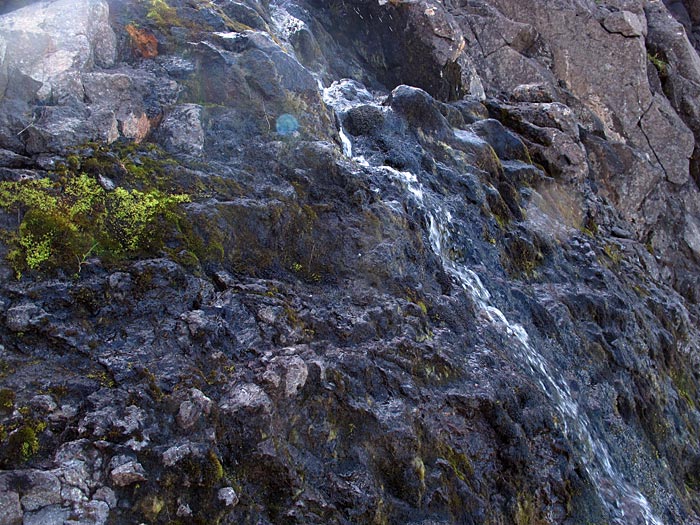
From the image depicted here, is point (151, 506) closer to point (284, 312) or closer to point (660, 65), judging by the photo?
point (284, 312)

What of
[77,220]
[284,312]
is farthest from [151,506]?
[77,220]

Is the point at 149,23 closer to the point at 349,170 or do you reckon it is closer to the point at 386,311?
the point at 349,170

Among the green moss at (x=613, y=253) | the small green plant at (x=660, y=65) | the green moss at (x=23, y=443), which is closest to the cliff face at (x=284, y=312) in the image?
the green moss at (x=23, y=443)

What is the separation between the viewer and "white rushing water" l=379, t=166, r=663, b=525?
862 cm

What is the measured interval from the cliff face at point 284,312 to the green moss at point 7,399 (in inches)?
0.5

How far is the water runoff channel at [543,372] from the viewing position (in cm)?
865

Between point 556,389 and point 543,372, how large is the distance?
34 cm

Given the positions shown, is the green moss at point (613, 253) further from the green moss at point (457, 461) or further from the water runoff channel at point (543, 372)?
the green moss at point (457, 461)

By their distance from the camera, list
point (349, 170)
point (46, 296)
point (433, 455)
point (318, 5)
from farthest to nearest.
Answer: point (318, 5)
point (349, 170)
point (433, 455)
point (46, 296)

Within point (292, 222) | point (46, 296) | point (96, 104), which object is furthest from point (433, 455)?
point (96, 104)

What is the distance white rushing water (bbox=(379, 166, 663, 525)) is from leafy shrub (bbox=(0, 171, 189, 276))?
499 cm

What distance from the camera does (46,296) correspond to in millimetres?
5758

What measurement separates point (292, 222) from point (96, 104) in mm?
3163

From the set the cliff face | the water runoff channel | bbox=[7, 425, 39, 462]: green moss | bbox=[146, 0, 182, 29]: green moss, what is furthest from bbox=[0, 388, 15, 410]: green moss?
bbox=[146, 0, 182, 29]: green moss
